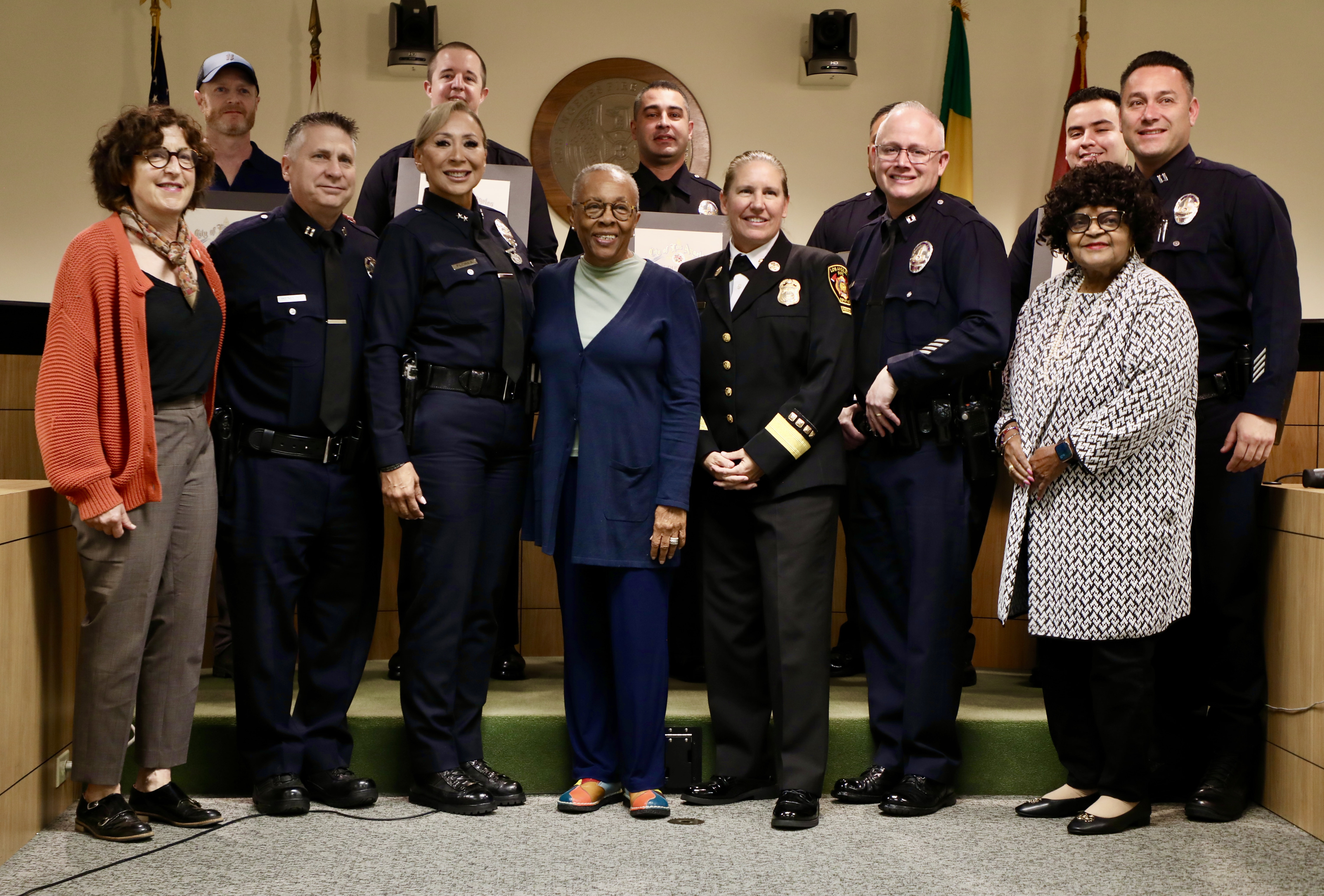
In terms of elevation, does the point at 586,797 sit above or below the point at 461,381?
below

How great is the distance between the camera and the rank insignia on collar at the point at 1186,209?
3.14 metres

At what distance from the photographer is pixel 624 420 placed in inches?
117

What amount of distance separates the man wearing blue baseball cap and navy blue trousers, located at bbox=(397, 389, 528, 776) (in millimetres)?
1653

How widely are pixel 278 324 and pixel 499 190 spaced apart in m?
1.03

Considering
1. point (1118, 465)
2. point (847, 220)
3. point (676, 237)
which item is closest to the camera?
point (1118, 465)

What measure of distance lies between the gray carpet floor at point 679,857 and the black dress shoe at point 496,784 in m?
0.03

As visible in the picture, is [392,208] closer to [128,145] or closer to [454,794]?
[128,145]

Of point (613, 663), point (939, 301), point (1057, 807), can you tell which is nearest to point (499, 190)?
point (939, 301)

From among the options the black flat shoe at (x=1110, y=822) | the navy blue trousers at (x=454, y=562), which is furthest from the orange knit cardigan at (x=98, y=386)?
the black flat shoe at (x=1110, y=822)

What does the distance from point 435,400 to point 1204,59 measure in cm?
553

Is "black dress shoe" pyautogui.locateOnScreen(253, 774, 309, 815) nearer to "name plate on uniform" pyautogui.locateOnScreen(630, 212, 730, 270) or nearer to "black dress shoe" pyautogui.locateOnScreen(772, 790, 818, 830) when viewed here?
"black dress shoe" pyautogui.locateOnScreen(772, 790, 818, 830)

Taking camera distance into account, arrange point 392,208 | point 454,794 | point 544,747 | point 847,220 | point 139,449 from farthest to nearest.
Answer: point 847,220
point 392,208
point 544,747
point 454,794
point 139,449

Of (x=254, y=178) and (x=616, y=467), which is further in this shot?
(x=254, y=178)

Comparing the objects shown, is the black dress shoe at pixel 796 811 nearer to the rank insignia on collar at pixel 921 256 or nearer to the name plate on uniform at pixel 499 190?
the rank insignia on collar at pixel 921 256
